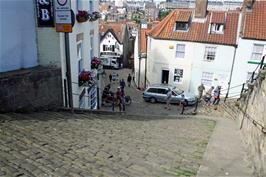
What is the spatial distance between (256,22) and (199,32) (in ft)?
15.8

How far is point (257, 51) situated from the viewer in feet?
72.4

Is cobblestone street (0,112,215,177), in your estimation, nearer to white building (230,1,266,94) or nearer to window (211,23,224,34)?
white building (230,1,266,94)

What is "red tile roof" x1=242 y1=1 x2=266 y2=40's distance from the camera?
22.0 m

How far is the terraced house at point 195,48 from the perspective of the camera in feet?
77.9

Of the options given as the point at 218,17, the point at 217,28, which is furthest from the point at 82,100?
the point at 218,17

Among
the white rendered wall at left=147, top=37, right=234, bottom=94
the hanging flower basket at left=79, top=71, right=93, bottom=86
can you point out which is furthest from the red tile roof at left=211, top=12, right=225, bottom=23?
the hanging flower basket at left=79, top=71, right=93, bottom=86

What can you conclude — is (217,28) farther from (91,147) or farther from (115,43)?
(115,43)

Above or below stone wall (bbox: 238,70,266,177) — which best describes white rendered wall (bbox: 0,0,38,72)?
above

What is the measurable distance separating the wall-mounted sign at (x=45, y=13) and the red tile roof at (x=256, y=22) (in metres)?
18.1

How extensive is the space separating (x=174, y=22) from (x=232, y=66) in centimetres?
695

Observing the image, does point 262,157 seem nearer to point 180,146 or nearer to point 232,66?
point 180,146

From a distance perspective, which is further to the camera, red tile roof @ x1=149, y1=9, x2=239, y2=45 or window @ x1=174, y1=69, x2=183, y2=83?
window @ x1=174, y1=69, x2=183, y2=83

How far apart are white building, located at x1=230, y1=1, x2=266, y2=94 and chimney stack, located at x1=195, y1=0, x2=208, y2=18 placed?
11.3 feet

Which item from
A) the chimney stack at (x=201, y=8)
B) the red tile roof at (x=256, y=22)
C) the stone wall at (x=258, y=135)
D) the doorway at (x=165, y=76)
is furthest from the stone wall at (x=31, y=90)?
the chimney stack at (x=201, y=8)
